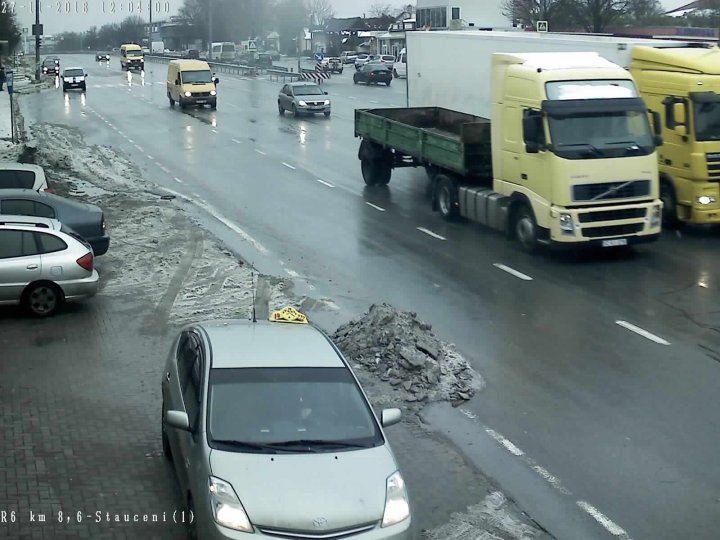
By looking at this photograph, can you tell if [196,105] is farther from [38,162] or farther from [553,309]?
[553,309]

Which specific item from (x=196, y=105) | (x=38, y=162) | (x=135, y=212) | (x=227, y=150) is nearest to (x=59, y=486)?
(x=135, y=212)

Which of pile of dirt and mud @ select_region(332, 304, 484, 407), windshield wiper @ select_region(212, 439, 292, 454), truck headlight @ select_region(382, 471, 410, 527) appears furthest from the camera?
pile of dirt and mud @ select_region(332, 304, 484, 407)

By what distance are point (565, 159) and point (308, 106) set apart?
30.8m

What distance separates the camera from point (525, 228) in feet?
63.3

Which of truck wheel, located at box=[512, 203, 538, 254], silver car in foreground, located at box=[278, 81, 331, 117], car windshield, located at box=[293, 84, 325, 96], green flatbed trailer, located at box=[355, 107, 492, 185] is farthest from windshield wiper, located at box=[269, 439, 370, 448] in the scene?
car windshield, located at box=[293, 84, 325, 96]

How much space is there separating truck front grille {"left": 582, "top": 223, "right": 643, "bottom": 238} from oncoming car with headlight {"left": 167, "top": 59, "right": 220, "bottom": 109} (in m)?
36.7

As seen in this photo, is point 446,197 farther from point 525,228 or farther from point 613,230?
point 613,230

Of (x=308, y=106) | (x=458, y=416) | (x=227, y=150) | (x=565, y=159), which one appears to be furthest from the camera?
(x=308, y=106)

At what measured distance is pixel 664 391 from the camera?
1185cm

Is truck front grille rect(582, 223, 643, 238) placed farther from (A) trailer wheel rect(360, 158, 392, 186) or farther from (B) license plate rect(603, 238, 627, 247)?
(A) trailer wheel rect(360, 158, 392, 186)

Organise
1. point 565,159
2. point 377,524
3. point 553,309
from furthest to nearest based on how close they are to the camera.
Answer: point 565,159 → point 553,309 → point 377,524

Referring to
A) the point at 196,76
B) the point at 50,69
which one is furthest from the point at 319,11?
the point at 196,76

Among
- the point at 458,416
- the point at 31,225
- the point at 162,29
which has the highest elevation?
the point at 162,29

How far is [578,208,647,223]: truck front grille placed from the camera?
18109mm
